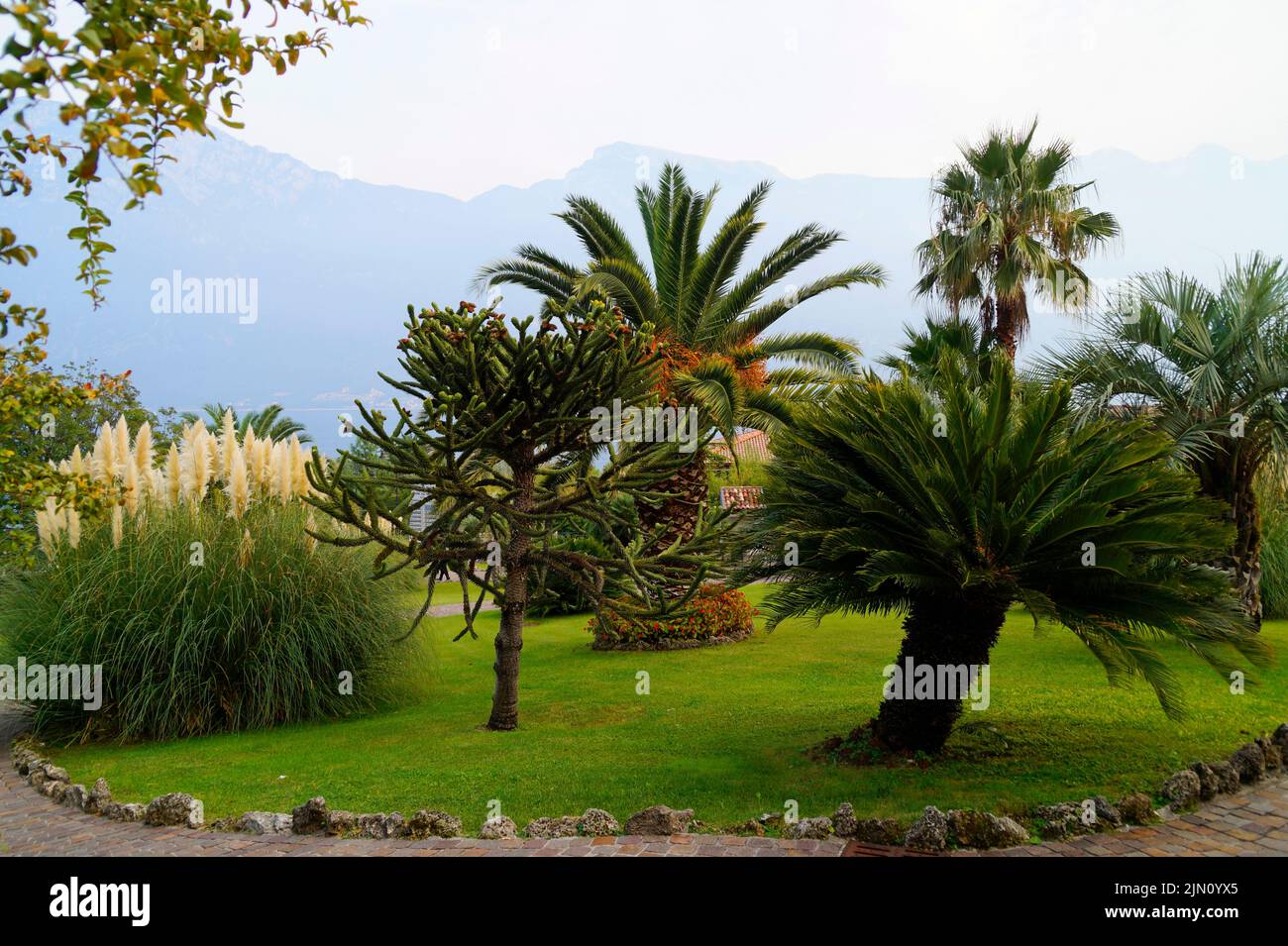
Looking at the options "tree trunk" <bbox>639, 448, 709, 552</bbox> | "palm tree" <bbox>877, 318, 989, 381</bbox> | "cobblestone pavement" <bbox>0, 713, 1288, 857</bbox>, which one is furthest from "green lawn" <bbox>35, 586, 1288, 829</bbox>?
"palm tree" <bbox>877, 318, 989, 381</bbox>

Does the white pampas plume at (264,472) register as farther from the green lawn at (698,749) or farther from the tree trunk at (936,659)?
the tree trunk at (936,659)

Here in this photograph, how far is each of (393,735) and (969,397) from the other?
6.56 metres

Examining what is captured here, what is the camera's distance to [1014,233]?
1911 cm

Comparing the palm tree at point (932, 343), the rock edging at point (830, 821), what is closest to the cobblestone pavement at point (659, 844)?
the rock edging at point (830, 821)

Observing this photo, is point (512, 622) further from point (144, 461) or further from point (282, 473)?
point (144, 461)

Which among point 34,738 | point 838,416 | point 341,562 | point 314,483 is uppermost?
point 838,416

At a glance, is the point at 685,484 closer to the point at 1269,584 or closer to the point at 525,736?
the point at 525,736

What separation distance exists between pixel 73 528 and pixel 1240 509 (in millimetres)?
14860

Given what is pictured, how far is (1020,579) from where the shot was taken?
21.9 ft

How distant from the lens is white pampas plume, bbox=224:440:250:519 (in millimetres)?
10094

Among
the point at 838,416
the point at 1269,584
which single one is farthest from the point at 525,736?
the point at 1269,584

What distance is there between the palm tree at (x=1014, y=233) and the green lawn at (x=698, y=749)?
8.95m

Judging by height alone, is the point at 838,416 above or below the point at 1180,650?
above

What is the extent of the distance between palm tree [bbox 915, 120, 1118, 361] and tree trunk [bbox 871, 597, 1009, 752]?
1327 cm
